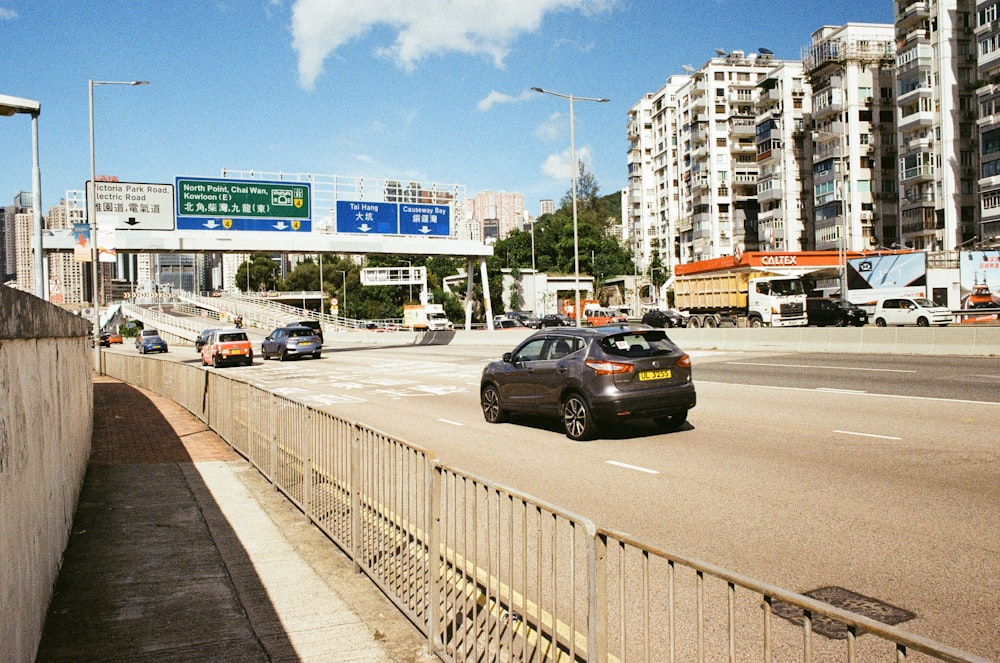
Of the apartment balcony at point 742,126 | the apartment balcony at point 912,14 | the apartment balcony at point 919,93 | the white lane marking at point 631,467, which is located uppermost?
the apartment balcony at point 912,14

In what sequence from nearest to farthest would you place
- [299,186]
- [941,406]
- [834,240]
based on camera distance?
[941,406] < [299,186] < [834,240]

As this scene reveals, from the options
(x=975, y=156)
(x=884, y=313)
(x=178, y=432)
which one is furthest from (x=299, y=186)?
(x=975, y=156)

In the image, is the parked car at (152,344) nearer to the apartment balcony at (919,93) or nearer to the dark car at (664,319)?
the dark car at (664,319)

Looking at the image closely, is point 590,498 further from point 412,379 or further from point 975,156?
point 975,156

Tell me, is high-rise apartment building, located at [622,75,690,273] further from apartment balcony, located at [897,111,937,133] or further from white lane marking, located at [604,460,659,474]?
white lane marking, located at [604,460,659,474]

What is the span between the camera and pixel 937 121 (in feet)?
222

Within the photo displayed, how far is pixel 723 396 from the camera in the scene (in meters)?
17.6

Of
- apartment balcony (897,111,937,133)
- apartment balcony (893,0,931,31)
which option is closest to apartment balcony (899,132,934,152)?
apartment balcony (897,111,937,133)

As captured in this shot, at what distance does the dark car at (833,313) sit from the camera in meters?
40.9

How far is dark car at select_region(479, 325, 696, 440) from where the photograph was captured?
12000mm

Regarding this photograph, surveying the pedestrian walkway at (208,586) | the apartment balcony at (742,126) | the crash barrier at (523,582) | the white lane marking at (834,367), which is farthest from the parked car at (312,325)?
the apartment balcony at (742,126)

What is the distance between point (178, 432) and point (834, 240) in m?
75.2

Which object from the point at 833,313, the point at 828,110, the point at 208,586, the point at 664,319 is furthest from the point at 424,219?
the point at 828,110

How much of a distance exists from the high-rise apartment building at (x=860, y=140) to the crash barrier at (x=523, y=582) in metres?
77.5
